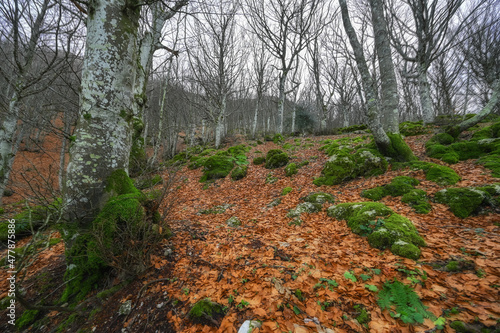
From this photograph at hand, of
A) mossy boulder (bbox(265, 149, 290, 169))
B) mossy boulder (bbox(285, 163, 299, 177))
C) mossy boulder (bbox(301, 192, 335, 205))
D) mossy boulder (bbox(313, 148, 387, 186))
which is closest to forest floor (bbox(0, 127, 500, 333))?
mossy boulder (bbox(301, 192, 335, 205))

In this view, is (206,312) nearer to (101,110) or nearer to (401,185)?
(101,110)

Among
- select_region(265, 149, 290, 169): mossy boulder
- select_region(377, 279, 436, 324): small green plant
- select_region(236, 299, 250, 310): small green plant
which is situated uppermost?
select_region(265, 149, 290, 169): mossy boulder

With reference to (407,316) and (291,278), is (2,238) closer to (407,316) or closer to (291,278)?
(291,278)

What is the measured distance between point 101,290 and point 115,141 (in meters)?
1.91

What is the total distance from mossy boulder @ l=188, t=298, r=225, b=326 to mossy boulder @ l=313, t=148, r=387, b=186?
428 centimetres

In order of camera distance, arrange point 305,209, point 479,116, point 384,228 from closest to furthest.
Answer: point 384,228 < point 305,209 < point 479,116

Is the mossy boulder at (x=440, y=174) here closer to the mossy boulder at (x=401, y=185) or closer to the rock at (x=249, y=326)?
the mossy boulder at (x=401, y=185)

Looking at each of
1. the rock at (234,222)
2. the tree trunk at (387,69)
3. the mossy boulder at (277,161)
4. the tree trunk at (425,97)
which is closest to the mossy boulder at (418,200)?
the tree trunk at (387,69)

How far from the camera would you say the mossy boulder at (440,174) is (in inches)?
145

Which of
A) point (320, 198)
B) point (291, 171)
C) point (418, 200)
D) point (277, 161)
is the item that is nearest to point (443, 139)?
point (418, 200)

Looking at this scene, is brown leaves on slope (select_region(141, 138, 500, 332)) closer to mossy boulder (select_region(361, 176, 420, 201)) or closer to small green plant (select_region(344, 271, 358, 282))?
small green plant (select_region(344, 271, 358, 282))

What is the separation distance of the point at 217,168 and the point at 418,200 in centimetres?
655

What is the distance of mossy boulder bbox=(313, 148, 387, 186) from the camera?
16.3 ft

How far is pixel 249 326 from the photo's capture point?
1551 mm
